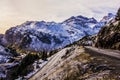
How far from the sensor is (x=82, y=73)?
104 feet

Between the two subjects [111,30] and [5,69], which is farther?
[5,69]

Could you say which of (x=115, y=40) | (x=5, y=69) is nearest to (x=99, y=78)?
(x=115, y=40)

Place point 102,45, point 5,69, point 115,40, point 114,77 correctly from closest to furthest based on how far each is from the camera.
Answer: point 114,77, point 115,40, point 102,45, point 5,69

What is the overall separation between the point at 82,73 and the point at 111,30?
5791cm

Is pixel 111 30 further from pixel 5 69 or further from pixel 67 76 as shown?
pixel 5 69

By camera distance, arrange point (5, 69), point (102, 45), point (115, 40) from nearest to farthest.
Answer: point (115, 40)
point (102, 45)
point (5, 69)

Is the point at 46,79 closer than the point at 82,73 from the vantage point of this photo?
No

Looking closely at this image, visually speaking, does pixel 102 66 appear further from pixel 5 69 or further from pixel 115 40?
pixel 5 69

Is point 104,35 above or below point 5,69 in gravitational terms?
above

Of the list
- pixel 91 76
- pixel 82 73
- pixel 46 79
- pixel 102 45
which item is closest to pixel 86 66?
pixel 82 73

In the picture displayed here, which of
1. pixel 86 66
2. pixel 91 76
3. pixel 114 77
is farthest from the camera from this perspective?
pixel 86 66

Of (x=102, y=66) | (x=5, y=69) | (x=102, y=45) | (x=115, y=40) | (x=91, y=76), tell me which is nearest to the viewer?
(x=91, y=76)

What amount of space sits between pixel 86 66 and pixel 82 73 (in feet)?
6.14

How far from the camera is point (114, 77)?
2594cm
